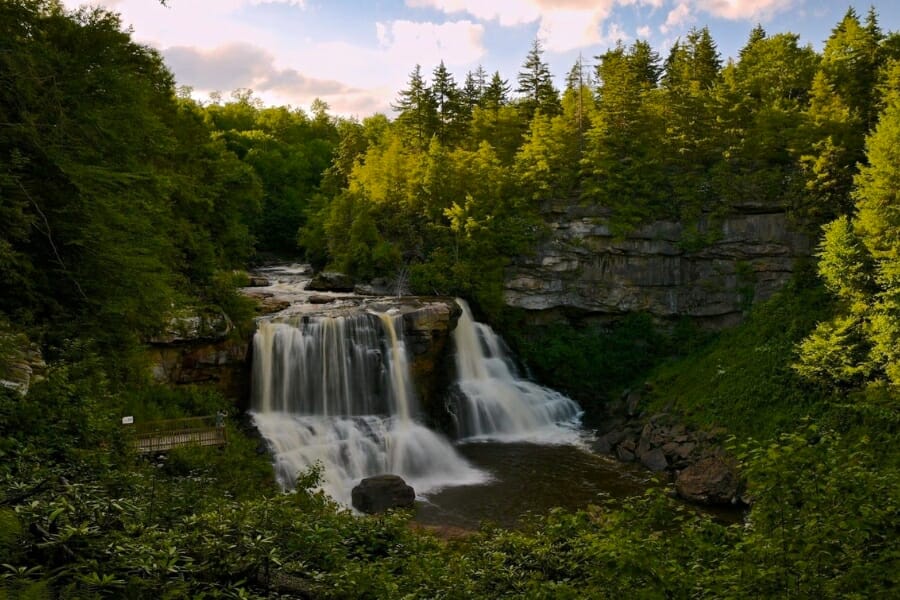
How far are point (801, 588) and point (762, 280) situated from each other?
24.7 m

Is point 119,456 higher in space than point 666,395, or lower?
higher

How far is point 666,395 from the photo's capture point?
2473 cm

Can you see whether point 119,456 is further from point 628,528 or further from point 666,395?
point 666,395

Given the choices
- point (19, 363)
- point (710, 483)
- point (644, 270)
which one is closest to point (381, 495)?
point (19, 363)

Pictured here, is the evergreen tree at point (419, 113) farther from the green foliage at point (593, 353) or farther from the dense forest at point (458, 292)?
the green foliage at point (593, 353)

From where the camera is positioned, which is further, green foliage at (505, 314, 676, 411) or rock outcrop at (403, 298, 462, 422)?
green foliage at (505, 314, 676, 411)

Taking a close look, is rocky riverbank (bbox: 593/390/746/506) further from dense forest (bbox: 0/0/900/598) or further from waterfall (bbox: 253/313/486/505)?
waterfall (bbox: 253/313/486/505)

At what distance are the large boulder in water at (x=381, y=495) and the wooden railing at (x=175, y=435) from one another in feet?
12.8

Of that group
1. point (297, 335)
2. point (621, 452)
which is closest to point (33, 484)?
point (297, 335)

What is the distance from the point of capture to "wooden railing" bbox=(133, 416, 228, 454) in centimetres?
1380

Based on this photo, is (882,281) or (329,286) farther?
(329,286)

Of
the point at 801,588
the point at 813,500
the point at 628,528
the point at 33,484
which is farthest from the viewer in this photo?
the point at 628,528

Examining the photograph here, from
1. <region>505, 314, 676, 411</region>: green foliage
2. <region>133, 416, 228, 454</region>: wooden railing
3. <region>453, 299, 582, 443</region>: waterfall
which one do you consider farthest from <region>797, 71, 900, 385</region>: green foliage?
<region>133, 416, 228, 454</region>: wooden railing

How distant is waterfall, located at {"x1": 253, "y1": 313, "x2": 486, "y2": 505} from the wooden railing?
266 centimetres
